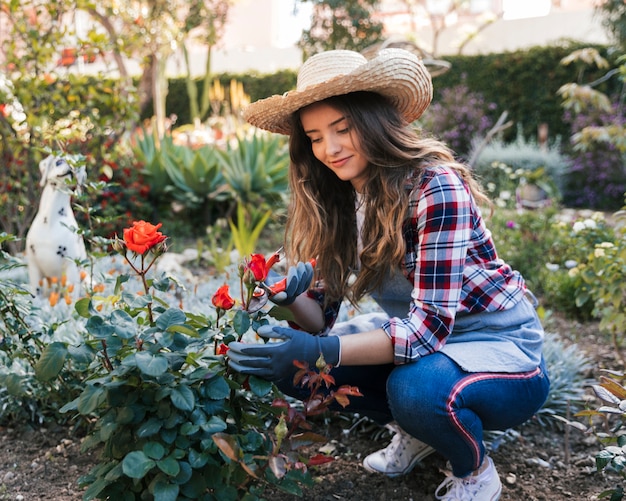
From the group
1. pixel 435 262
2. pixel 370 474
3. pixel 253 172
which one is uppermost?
pixel 435 262

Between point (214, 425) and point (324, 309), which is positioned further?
point (324, 309)

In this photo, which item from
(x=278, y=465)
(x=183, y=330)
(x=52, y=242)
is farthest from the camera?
(x=52, y=242)

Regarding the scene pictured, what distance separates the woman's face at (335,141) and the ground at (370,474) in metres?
0.82

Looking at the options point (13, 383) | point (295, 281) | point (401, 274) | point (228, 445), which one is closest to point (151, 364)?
point (228, 445)

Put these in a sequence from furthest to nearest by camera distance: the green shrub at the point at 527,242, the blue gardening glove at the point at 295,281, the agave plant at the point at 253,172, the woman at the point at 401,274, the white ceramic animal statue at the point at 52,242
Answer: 1. the agave plant at the point at 253,172
2. the green shrub at the point at 527,242
3. the white ceramic animal statue at the point at 52,242
4. the woman at the point at 401,274
5. the blue gardening glove at the point at 295,281

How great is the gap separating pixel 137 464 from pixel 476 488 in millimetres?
892

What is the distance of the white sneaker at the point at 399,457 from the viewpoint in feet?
6.29

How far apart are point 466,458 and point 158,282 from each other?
2.81 ft

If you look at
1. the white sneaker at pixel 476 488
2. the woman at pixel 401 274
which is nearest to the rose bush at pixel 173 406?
the woman at pixel 401 274

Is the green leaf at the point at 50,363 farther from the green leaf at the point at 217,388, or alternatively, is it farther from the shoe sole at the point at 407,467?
the shoe sole at the point at 407,467

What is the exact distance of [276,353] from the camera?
1381mm

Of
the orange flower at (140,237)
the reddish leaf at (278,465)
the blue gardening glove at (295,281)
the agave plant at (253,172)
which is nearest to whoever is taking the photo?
the reddish leaf at (278,465)

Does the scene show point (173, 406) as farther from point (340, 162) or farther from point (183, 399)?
point (340, 162)

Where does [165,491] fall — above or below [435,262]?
below
